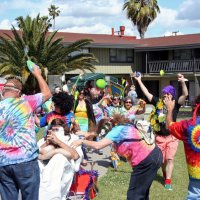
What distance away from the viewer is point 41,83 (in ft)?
15.1

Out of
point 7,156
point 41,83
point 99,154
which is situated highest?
point 41,83

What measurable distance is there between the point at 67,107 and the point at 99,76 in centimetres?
2231

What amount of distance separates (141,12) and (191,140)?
4140 centimetres

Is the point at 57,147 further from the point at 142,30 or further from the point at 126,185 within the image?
the point at 142,30

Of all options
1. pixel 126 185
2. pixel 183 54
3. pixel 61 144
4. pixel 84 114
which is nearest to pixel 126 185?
pixel 126 185

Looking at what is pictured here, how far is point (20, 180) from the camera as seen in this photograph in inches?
168

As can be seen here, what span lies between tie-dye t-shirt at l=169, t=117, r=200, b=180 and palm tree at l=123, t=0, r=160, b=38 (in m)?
40.9

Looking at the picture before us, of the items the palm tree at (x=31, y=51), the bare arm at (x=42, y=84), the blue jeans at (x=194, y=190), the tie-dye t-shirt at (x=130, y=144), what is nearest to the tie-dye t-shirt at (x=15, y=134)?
the bare arm at (x=42, y=84)

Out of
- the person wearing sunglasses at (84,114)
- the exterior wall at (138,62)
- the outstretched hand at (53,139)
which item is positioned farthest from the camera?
the exterior wall at (138,62)

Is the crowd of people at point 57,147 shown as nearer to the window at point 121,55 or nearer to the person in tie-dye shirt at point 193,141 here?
the person in tie-dye shirt at point 193,141

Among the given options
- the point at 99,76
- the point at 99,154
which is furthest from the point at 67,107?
the point at 99,76

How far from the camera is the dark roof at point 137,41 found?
33500mm

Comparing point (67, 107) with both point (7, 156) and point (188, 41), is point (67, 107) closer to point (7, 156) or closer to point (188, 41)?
point (7, 156)

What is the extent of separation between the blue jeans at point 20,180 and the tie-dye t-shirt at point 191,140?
145cm
